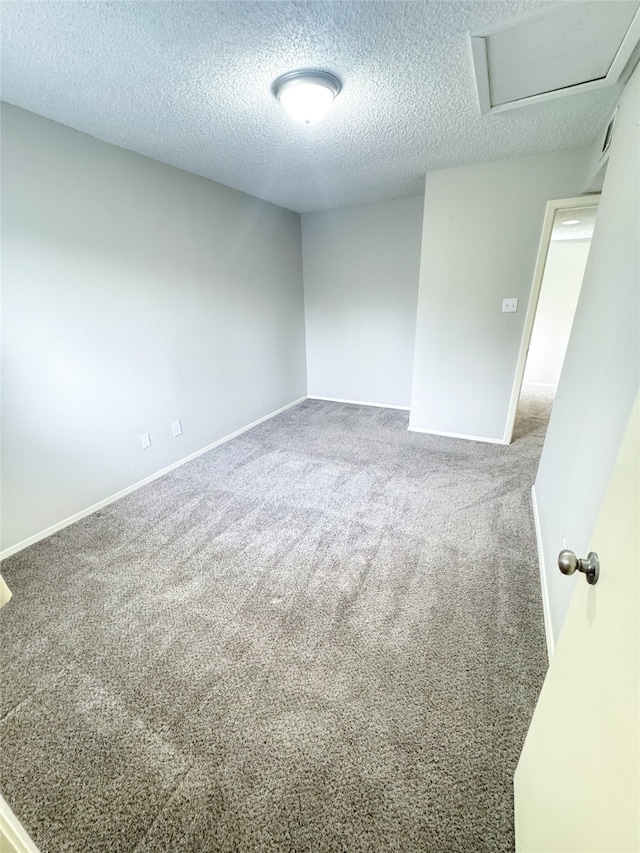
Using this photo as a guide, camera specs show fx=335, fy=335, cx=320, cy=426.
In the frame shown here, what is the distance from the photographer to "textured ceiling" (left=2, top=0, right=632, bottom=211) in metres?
1.18

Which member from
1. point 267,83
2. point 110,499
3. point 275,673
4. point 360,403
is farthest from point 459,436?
point 110,499

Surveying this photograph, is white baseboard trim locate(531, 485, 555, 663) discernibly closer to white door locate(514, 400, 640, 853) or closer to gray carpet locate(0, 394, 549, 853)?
gray carpet locate(0, 394, 549, 853)

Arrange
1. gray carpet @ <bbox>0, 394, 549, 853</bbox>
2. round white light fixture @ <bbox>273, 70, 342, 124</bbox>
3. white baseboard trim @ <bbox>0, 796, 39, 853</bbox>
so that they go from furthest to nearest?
round white light fixture @ <bbox>273, 70, 342, 124</bbox> → gray carpet @ <bbox>0, 394, 549, 853</bbox> → white baseboard trim @ <bbox>0, 796, 39, 853</bbox>

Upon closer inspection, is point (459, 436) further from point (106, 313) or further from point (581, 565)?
point (106, 313)

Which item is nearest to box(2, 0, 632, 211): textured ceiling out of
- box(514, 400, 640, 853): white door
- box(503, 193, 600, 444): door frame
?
box(503, 193, 600, 444): door frame

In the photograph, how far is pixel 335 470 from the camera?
2.85 meters

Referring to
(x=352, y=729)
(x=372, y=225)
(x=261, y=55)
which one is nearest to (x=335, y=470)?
(x=352, y=729)

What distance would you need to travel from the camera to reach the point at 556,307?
4.86m

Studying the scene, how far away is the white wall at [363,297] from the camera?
12.1 ft

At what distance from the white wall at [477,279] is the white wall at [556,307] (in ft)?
6.61

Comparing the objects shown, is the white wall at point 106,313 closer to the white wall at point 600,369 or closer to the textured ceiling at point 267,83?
the textured ceiling at point 267,83

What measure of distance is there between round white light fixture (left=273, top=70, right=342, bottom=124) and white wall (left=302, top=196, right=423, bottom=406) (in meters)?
2.25

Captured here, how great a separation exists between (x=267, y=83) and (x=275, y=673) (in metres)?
2.55

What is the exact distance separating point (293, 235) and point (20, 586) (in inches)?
158
